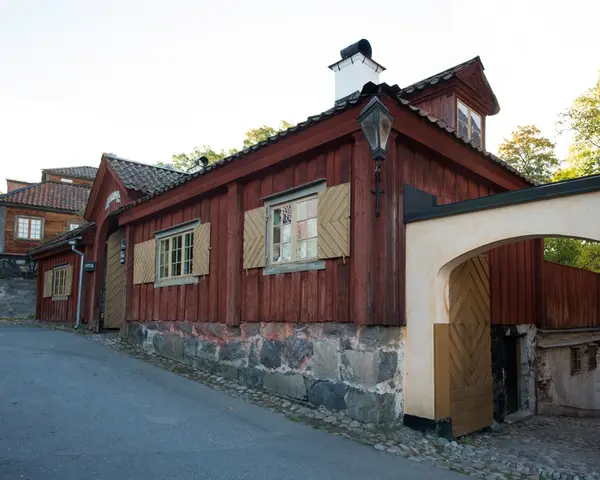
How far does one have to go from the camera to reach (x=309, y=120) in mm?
6836

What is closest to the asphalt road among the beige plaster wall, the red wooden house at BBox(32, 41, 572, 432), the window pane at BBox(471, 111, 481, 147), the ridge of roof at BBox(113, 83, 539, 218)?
the red wooden house at BBox(32, 41, 572, 432)

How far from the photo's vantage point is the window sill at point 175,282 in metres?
9.77

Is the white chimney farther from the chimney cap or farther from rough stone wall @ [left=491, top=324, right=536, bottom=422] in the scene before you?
rough stone wall @ [left=491, top=324, right=536, bottom=422]

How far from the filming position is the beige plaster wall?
5406 millimetres

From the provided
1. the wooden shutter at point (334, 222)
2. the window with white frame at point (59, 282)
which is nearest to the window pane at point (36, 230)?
the window with white frame at point (59, 282)

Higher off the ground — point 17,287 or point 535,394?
point 17,287

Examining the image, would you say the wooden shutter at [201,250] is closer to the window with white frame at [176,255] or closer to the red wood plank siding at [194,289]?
the red wood plank siding at [194,289]

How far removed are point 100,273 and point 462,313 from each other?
10725 mm

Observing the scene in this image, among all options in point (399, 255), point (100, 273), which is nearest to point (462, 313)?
point (399, 255)

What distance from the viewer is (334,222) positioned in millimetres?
6699

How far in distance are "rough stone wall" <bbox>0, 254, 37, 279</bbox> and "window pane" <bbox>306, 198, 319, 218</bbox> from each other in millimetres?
27035

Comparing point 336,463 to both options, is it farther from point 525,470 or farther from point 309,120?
point 309,120

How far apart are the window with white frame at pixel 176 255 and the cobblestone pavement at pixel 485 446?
2773 millimetres

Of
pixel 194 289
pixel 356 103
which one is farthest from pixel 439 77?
pixel 194 289
